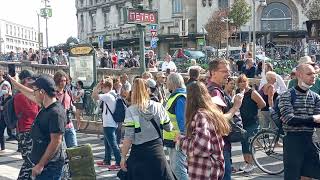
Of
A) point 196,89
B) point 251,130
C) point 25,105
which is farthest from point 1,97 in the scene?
point 196,89

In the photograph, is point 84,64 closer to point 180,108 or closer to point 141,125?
point 180,108

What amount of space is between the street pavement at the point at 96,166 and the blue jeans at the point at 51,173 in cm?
398

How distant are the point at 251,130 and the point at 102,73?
1303 centimetres

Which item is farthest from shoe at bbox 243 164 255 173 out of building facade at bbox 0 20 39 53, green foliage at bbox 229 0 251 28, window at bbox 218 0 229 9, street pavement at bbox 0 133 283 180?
building facade at bbox 0 20 39 53

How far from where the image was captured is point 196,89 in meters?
5.34

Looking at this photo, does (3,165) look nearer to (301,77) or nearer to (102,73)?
(301,77)

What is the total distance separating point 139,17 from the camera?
14133mm

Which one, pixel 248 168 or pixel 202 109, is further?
pixel 248 168

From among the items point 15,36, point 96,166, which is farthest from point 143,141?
point 15,36

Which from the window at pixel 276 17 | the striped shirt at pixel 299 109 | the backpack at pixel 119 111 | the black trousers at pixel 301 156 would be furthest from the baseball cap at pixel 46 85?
the window at pixel 276 17

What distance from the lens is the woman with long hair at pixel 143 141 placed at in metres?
6.61

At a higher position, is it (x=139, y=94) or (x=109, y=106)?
(x=139, y=94)

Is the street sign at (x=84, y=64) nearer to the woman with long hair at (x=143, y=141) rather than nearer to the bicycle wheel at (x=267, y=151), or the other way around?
the bicycle wheel at (x=267, y=151)

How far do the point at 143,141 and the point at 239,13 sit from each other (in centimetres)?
5967
